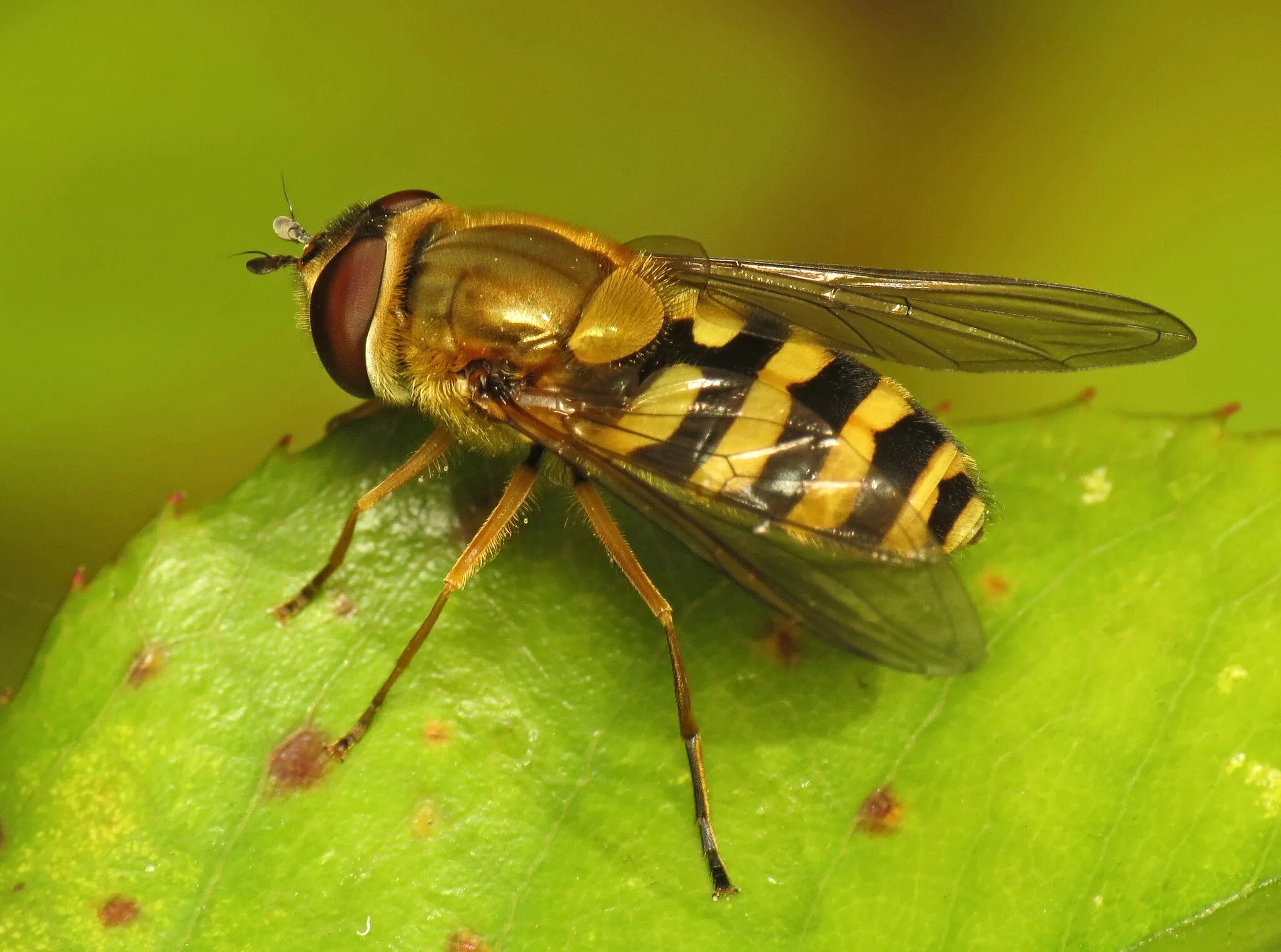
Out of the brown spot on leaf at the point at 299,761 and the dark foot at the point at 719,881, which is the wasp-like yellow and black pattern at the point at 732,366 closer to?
the dark foot at the point at 719,881

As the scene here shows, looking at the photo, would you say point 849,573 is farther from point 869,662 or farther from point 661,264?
point 661,264

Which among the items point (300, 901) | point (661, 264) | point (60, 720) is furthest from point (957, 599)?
point (60, 720)

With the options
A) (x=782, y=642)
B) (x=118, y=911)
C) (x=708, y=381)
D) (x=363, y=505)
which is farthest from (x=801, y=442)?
(x=118, y=911)

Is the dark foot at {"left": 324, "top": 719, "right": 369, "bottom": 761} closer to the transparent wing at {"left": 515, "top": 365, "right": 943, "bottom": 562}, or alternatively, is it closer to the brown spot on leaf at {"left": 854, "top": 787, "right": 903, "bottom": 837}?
the transparent wing at {"left": 515, "top": 365, "right": 943, "bottom": 562}

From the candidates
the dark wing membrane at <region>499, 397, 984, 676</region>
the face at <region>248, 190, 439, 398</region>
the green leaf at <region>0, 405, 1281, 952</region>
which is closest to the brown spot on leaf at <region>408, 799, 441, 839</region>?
the green leaf at <region>0, 405, 1281, 952</region>

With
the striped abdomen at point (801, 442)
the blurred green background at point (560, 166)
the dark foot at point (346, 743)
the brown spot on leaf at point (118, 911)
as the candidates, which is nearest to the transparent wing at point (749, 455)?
the striped abdomen at point (801, 442)

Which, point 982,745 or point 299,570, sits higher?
point 982,745
